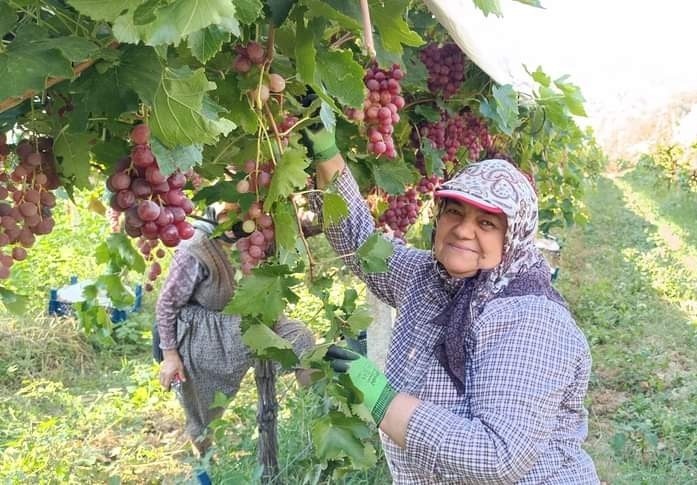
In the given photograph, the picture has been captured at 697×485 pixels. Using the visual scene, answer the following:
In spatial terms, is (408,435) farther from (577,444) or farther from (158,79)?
(158,79)

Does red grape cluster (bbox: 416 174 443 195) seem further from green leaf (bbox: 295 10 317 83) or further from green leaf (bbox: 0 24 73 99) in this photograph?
green leaf (bbox: 0 24 73 99)

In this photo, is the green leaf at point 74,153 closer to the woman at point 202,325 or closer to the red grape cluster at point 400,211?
the red grape cluster at point 400,211

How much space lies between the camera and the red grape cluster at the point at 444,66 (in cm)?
230

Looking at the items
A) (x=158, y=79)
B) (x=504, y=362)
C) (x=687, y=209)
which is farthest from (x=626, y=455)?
(x=687, y=209)

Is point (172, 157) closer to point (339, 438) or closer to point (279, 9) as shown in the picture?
point (279, 9)

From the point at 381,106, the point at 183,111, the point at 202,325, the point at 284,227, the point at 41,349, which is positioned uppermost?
the point at 183,111

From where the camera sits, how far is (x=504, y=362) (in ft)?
6.06

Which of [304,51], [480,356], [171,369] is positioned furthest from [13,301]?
[171,369]

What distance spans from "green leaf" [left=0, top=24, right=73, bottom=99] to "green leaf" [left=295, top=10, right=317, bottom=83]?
35cm

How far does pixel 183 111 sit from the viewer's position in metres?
1.04

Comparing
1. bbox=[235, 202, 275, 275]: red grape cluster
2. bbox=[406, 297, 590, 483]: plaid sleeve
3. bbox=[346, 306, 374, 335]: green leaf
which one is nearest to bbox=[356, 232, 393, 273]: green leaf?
bbox=[346, 306, 374, 335]: green leaf

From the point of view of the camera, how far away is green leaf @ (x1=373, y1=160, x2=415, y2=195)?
Result: 2.21 metres

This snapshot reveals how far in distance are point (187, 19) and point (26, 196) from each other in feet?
2.39

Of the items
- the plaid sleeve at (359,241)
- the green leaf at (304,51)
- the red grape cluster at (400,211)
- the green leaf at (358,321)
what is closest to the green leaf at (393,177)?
the plaid sleeve at (359,241)
